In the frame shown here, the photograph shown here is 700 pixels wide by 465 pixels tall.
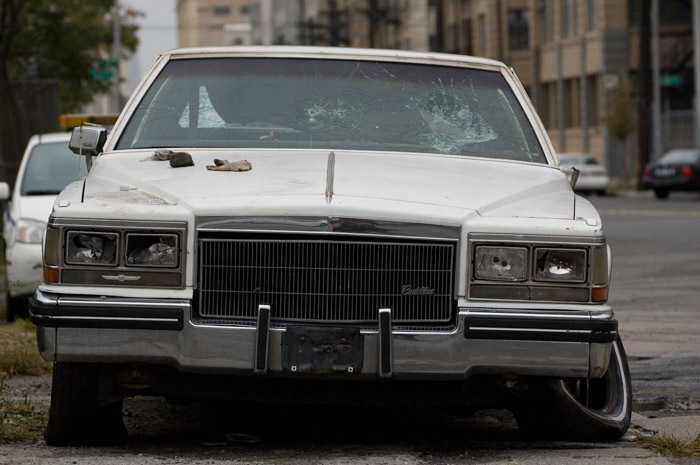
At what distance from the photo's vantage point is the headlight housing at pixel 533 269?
17.6 feet

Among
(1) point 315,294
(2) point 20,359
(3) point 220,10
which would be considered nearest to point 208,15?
(3) point 220,10

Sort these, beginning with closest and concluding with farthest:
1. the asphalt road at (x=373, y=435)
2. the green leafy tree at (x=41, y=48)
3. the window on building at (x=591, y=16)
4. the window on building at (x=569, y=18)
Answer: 1. the asphalt road at (x=373, y=435)
2. the green leafy tree at (x=41, y=48)
3. the window on building at (x=591, y=16)
4. the window on building at (x=569, y=18)

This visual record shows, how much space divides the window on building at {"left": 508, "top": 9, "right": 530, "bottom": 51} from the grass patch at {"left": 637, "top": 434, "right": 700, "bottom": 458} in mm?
57012

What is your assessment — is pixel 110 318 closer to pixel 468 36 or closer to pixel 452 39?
pixel 468 36

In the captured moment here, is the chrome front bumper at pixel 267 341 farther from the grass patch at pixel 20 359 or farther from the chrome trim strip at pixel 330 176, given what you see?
the grass patch at pixel 20 359

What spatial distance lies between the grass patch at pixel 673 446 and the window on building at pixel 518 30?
57.0m

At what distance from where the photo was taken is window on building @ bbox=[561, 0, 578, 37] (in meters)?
56.1

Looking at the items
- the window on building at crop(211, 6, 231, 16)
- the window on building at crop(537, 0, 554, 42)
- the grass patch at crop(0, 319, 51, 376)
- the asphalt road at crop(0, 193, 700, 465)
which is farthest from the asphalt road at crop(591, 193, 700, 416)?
the window on building at crop(211, 6, 231, 16)

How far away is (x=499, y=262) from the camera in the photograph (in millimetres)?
5379

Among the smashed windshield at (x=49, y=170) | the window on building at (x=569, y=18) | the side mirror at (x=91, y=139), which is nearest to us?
the side mirror at (x=91, y=139)

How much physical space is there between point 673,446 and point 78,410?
2.29 meters

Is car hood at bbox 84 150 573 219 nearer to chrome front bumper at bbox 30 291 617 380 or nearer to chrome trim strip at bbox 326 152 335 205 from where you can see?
chrome trim strip at bbox 326 152 335 205

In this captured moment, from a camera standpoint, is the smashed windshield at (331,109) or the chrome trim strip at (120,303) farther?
the smashed windshield at (331,109)

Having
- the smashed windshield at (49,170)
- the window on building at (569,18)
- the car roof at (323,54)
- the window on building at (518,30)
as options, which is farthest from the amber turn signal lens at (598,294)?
the window on building at (518,30)
